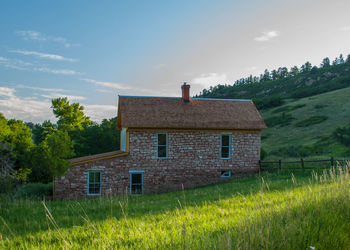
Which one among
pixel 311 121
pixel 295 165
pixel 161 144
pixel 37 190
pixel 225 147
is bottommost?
pixel 37 190

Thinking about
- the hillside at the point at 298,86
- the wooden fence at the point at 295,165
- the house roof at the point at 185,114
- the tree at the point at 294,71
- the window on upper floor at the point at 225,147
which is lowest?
the wooden fence at the point at 295,165

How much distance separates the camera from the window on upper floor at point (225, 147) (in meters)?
21.2

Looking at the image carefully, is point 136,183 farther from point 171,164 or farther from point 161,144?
point 161,144

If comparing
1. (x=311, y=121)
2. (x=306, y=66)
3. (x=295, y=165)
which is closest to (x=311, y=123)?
(x=311, y=121)

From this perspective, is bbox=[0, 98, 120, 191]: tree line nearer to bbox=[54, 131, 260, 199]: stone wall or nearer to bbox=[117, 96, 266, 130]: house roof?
bbox=[54, 131, 260, 199]: stone wall

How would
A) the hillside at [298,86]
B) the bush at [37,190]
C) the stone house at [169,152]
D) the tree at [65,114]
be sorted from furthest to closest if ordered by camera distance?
1. the hillside at [298,86]
2. the tree at [65,114]
3. the bush at [37,190]
4. the stone house at [169,152]

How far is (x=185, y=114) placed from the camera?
21172 mm

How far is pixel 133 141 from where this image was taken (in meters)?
19.6

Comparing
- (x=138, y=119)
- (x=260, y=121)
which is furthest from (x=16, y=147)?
(x=260, y=121)

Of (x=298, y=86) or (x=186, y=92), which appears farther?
(x=298, y=86)

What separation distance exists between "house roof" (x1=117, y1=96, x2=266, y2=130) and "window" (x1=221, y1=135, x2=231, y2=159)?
99cm

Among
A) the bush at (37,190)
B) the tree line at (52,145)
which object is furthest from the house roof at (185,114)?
the bush at (37,190)

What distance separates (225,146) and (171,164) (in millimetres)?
3900

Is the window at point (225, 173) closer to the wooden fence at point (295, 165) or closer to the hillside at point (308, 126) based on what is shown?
the wooden fence at point (295, 165)
